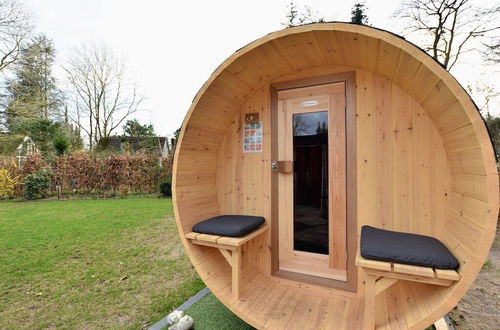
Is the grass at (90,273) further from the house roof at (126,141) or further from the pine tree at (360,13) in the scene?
the house roof at (126,141)

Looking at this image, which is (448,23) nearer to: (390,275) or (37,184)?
(390,275)

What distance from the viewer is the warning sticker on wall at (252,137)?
2.72m

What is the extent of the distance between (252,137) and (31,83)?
671 inches

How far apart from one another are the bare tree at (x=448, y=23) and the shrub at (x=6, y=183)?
1578 centimetres

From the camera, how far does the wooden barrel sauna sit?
155cm

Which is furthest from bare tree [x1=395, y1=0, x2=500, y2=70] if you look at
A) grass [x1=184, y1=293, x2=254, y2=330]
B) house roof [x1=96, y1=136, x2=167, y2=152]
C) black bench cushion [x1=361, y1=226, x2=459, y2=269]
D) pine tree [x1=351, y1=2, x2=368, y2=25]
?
house roof [x1=96, y1=136, x2=167, y2=152]

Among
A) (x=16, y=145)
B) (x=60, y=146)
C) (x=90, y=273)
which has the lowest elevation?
(x=90, y=273)

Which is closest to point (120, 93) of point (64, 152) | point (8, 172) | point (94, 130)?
point (94, 130)

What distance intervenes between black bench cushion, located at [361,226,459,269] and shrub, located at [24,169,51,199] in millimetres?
12014

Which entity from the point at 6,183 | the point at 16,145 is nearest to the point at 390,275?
the point at 6,183

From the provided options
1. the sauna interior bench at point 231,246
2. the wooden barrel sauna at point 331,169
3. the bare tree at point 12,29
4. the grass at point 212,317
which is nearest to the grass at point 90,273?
the grass at point 212,317

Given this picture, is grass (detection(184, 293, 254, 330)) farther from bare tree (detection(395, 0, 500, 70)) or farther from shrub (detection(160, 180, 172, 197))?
bare tree (detection(395, 0, 500, 70))

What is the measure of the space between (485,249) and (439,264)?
0.80ft

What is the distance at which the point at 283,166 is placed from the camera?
2.61m
